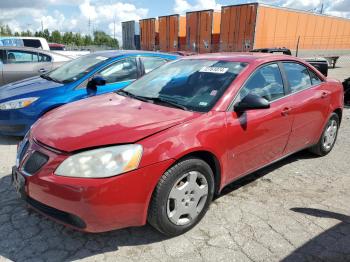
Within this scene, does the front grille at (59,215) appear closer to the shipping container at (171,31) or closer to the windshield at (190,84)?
the windshield at (190,84)

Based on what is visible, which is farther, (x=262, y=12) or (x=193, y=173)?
(x=262, y=12)

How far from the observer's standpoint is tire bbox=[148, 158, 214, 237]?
8.21 feet

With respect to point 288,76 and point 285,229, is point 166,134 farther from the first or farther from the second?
point 288,76

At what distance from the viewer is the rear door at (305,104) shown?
151 inches

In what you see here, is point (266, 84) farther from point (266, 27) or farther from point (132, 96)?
→ point (266, 27)

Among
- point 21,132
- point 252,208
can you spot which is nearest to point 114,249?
point 252,208

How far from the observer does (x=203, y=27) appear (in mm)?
31250

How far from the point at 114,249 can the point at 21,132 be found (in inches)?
124

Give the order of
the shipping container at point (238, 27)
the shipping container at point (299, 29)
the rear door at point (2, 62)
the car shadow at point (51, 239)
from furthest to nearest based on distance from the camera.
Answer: the shipping container at point (299, 29) → the shipping container at point (238, 27) → the rear door at point (2, 62) → the car shadow at point (51, 239)

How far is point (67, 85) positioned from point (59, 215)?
3.13 meters

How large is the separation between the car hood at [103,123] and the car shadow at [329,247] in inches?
56.6

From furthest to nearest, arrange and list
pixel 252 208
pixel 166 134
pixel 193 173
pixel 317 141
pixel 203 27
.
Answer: pixel 203 27 < pixel 317 141 < pixel 252 208 < pixel 193 173 < pixel 166 134

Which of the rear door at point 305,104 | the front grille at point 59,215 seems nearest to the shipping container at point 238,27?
the rear door at point 305,104

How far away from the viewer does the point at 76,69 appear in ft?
18.3
